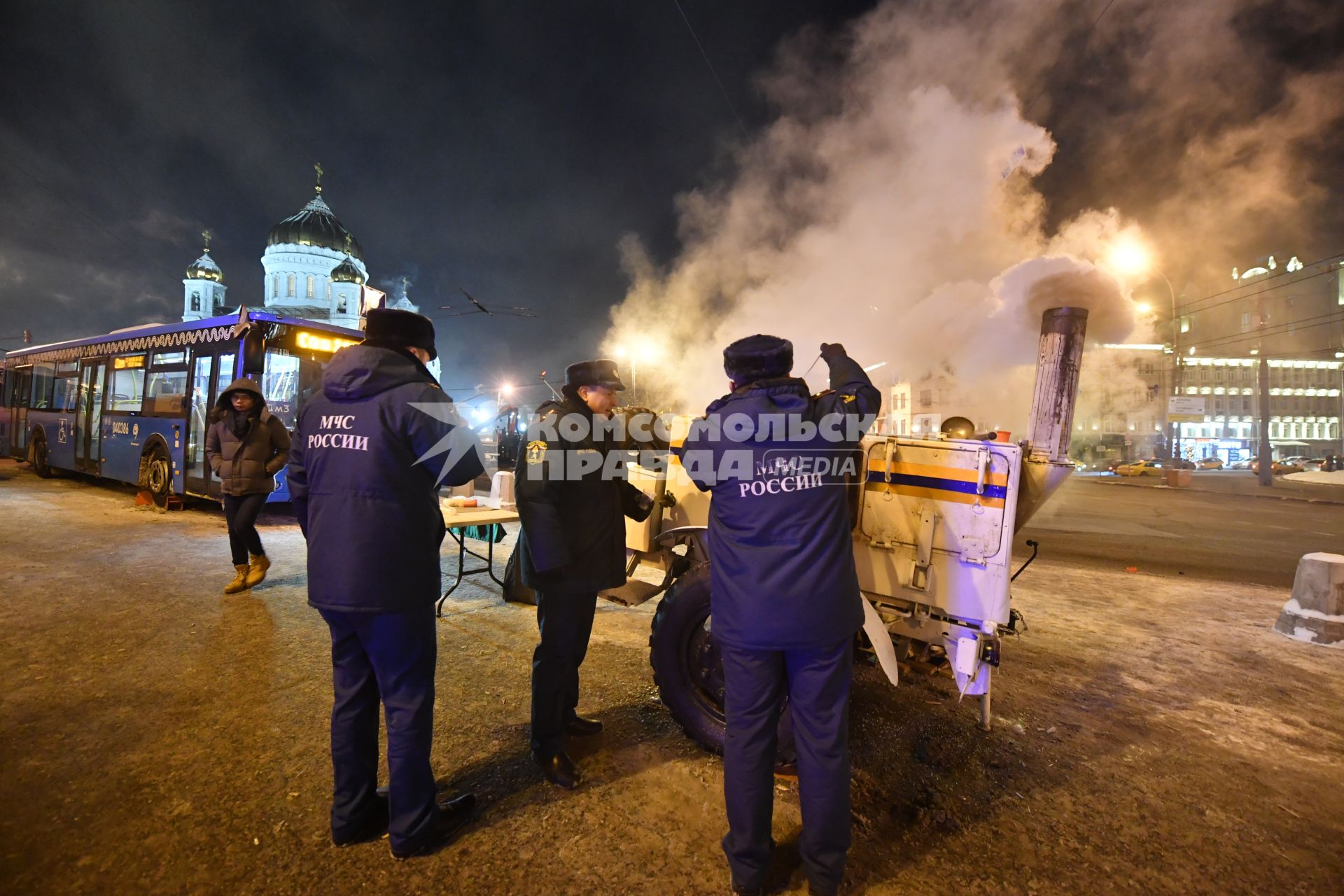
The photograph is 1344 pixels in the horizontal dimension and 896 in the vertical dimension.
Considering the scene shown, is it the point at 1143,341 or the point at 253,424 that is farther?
the point at 1143,341

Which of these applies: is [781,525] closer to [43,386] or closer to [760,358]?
[760,358]

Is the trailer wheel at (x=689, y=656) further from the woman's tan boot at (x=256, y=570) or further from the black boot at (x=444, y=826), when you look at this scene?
the woman's tan boot at (x=256, y=570)

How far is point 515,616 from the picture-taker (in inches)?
199

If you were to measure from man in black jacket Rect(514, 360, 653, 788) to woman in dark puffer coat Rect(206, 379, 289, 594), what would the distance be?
3.90 metres

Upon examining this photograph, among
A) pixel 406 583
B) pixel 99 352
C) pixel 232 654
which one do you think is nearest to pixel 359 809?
pixel 406 583

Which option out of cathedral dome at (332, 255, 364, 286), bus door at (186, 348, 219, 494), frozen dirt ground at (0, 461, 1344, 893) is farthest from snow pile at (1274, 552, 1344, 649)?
cathedral dome at (332, 255, 364, 286)

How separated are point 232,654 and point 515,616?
198cm

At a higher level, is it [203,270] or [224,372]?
[203,270]

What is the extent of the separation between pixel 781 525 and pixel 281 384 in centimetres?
924

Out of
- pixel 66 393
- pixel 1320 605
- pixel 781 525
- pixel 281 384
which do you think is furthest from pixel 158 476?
pixel 1320 605

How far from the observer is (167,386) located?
31.8 ft

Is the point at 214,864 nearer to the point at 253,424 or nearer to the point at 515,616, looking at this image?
the point at 515,616

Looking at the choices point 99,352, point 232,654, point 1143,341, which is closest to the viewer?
point 232,654

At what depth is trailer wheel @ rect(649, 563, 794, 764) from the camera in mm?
3035
